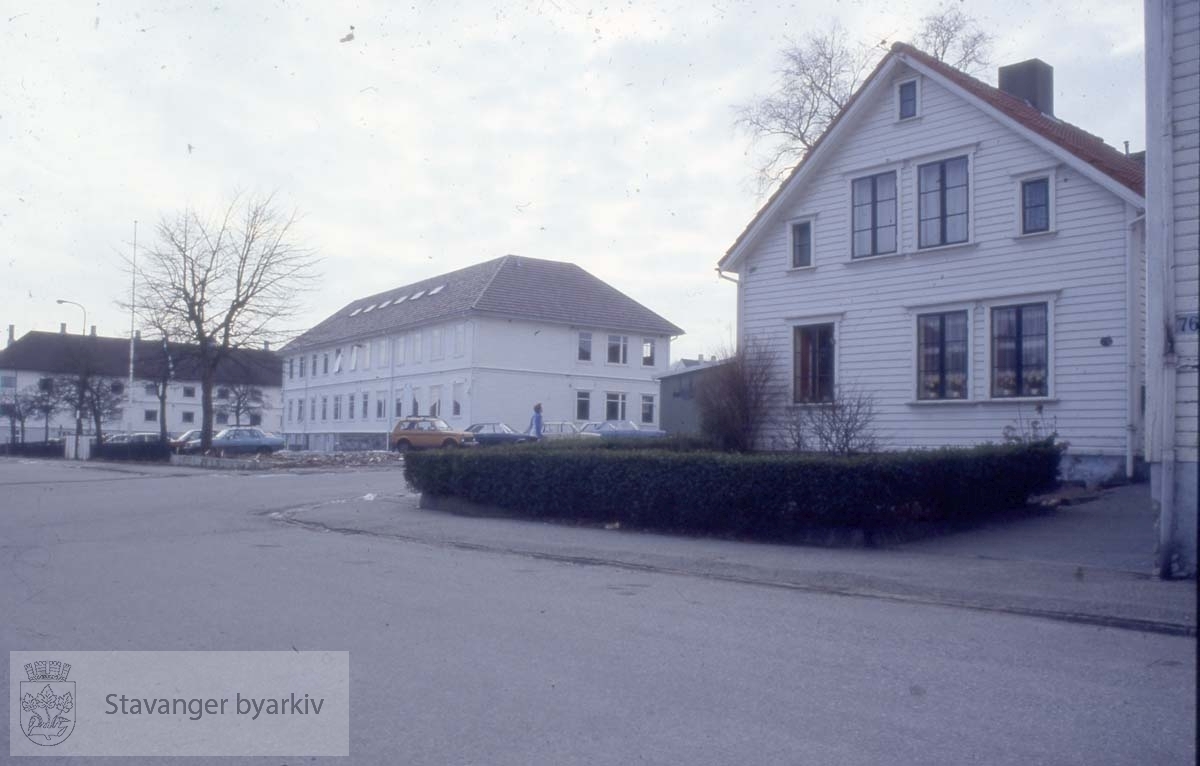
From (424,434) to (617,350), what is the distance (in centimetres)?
1489

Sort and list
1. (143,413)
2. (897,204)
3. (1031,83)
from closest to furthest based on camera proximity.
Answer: (897,204)
(1031,83)
(143,413)

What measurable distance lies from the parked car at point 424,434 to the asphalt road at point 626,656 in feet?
92.2

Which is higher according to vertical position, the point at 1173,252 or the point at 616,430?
the point at 1173,252

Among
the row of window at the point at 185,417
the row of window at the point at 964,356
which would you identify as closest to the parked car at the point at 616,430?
the row of window at the point at 964,356

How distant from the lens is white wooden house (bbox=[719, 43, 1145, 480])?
60.6 feet

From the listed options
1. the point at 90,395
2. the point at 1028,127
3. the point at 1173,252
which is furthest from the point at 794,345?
the point at 90,395

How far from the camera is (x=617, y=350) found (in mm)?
54156

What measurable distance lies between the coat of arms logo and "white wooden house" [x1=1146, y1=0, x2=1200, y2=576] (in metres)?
9.96

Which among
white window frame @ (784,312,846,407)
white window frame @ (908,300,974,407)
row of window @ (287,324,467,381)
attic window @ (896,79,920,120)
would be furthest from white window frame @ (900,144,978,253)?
row of window @ (287,324,467,381)

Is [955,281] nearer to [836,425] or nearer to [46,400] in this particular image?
[836,425]

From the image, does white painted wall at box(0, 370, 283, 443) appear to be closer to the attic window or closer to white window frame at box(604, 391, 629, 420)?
white window frame at box(604, 391, 629, 420)

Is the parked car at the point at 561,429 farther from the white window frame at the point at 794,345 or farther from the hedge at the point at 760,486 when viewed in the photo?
the hedge at the point at 760,486

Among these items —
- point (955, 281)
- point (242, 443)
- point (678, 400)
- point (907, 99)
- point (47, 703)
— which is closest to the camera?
point (47, 703)

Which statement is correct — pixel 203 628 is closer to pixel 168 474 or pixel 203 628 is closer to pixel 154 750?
pixel 154 750
